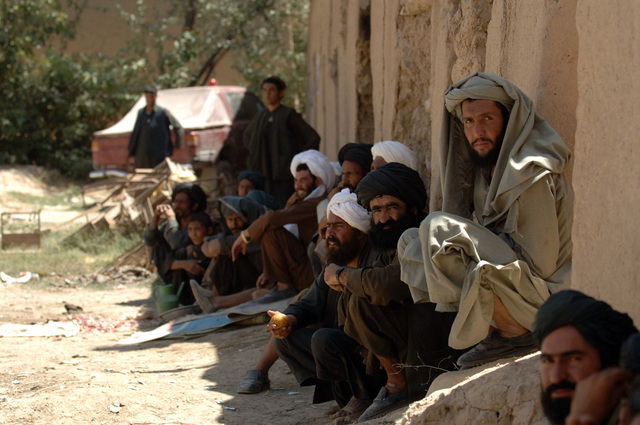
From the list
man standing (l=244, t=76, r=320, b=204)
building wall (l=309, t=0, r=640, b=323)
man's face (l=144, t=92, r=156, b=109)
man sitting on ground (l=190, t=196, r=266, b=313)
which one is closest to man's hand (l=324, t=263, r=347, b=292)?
building wall (l=309, t=0, r=640, b=323)

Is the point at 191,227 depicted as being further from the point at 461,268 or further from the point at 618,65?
the point at 618,65

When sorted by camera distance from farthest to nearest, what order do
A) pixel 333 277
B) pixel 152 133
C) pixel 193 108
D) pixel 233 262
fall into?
1. pixel 193 108
2. pixel 152 133
3. pixel 233 262
4. pixel 333 277

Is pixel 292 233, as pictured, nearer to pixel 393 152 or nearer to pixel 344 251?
pixel 393 152

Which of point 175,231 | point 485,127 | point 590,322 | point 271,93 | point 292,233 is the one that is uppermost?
point 271,93

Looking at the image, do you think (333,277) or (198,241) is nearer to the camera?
(333,277)

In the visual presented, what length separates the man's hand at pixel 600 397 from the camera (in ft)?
5.83

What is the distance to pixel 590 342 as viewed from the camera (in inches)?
74.6

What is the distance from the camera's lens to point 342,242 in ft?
13.8

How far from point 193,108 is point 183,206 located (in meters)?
6.32

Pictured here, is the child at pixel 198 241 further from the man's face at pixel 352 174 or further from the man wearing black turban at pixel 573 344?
the man wearing black turban at pixel 573 344

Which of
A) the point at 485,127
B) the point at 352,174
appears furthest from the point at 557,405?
the point at 352,174

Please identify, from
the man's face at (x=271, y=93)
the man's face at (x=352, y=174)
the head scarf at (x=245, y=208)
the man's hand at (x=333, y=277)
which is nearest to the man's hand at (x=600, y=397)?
the man's hand at (x=333, y=277)

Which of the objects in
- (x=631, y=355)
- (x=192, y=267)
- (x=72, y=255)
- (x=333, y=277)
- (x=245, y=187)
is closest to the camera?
(x=631, y=355)

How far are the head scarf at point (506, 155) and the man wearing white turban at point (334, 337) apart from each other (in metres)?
0.55
